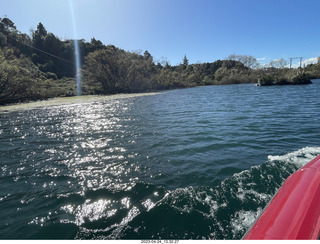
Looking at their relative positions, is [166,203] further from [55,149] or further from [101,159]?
[55,149]

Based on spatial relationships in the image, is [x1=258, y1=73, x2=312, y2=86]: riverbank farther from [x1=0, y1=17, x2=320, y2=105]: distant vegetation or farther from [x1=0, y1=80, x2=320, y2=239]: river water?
[x1=0, y1=80, x2=320, y2=239]: river water

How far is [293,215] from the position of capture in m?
1.68

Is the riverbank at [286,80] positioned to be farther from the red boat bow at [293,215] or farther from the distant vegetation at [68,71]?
the red boat bow at [293,215]

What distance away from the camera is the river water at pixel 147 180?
263 centimetres

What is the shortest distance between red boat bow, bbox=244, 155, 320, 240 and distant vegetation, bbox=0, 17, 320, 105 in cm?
2748

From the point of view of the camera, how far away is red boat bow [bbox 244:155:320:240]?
150 centimetres

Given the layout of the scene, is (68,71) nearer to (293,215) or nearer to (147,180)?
(147,180)

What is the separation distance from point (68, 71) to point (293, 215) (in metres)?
65.6

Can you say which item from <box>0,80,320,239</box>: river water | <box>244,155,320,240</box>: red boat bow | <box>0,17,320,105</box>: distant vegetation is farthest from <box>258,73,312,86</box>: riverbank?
<box>244,155,320,240</box>: red boat bow

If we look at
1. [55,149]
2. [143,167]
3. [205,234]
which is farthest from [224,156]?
[55,149]

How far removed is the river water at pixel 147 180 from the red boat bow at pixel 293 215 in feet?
2.78

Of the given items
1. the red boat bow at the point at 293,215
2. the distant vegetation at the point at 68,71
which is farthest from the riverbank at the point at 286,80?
the red boat bow at the point at 293,215

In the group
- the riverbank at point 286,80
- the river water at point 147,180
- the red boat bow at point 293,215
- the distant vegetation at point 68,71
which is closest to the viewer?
the red boat bow at point 293,215

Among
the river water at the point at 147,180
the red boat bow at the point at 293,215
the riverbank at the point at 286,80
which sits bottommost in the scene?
the river water at the point at 147,180
